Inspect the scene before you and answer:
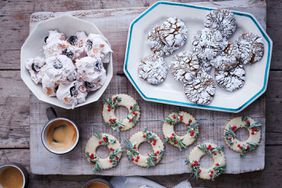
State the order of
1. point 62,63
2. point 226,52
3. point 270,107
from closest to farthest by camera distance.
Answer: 1. point 62,63
2. point 226,52
3. point 270,107

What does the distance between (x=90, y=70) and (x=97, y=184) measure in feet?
1.77

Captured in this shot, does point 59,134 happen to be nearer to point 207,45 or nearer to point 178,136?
point 178,136

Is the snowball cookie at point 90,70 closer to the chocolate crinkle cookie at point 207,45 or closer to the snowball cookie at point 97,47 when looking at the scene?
the snowball cookie at point 97,47

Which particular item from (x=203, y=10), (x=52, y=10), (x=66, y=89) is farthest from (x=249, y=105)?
(x=52, y=10)

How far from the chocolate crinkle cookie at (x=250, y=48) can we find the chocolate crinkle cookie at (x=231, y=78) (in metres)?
0.06

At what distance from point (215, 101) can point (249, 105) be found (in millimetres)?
164

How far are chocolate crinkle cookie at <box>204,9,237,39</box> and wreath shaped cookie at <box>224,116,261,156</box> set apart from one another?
15.4 inches

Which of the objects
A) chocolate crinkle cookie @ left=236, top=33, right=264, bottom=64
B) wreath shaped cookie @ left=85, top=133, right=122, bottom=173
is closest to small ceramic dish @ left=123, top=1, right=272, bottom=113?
chocolate crinkle cookie @ left=236, top=33, right=264, bottom=64

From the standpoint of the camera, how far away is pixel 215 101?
1590 millimetres

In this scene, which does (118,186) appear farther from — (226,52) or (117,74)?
(226,52)

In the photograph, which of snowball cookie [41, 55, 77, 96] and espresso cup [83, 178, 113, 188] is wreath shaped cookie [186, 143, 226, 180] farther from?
snowball cookie [41, 55, 77, 96]

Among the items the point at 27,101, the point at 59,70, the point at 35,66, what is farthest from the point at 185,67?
the point at 27,101

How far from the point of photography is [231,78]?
158 centimetres

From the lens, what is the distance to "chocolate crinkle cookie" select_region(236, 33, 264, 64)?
1.56 meters
